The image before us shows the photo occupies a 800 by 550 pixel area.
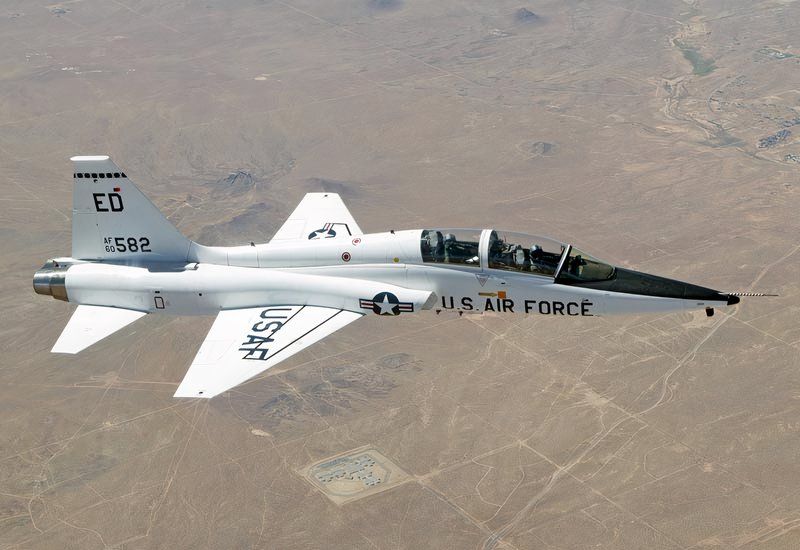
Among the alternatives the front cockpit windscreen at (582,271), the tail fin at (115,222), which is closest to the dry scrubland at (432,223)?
the tail fin at (115,222)

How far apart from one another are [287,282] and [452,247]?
21.9ft

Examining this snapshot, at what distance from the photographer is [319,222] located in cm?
4869

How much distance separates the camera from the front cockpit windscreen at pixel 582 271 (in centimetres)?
3966

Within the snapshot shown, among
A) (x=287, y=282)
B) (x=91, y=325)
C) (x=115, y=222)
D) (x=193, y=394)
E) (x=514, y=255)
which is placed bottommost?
(x=91, y=325)

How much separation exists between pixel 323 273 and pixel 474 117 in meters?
82.3

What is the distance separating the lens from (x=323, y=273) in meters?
42.4

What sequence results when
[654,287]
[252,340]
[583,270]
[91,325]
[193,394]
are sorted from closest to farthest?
[193,394], [654,287], [583,270], [252,340], [91,325]

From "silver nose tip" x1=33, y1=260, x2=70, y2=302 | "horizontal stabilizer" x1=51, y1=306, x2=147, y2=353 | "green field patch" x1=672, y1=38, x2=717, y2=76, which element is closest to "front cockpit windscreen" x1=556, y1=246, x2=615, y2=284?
"horizontal stabilizer" x1=51, y1=306, x2=147, y2=353

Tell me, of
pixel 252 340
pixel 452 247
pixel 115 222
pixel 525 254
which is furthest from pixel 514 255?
pixel 115 222

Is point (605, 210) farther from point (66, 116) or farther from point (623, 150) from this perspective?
→ point (66, 116)

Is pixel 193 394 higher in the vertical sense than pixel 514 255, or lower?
lower

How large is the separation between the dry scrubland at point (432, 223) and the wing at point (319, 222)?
22523 mm

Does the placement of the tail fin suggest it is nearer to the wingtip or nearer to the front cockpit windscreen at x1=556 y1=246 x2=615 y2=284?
the wingtip

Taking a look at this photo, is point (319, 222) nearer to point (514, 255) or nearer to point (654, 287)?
point (514, 255)
